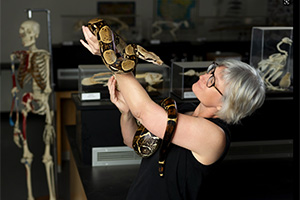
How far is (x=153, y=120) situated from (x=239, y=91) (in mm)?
345

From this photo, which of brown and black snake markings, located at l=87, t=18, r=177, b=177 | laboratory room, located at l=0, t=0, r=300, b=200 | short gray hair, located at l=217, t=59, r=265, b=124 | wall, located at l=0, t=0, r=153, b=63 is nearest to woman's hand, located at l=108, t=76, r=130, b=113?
laboratory room, located at l=0, t=0, r=300, b=200

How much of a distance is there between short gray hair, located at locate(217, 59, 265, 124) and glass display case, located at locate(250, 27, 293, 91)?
1.82 metres

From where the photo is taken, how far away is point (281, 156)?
315cm

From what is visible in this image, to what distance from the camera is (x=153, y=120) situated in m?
1.67

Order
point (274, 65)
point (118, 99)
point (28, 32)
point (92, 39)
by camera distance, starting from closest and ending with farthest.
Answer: point (92, 39) < point (118, 99) < point (274, 65) < point (28, 32)

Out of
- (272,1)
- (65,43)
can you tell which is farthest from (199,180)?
(272,1)

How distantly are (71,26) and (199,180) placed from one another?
17.4 ft

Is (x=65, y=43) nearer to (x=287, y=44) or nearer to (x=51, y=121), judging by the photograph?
(x=51, y=121)

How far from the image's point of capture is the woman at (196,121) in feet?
5.50

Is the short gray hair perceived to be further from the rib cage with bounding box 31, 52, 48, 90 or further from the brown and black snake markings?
the rib cage with bounding box 31, 52, 48, 90

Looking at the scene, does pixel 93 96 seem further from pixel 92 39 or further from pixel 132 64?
pixel 132 64

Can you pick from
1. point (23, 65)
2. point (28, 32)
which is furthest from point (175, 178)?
point (28, 32)

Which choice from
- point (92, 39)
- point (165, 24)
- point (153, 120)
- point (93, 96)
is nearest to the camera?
point (153, 120)

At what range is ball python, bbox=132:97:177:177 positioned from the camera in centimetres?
167
